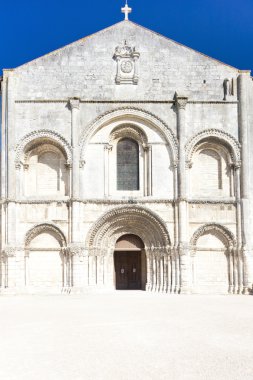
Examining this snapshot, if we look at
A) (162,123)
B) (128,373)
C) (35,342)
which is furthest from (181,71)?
(128,373)

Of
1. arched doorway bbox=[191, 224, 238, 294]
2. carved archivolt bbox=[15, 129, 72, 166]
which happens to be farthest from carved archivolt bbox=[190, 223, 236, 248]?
carved archivolt bbox=[15, 129, 72, 166]

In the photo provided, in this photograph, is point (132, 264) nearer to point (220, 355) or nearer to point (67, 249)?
point (67, 249)

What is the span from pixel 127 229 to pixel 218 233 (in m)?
4.10

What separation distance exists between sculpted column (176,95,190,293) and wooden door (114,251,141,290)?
263cm

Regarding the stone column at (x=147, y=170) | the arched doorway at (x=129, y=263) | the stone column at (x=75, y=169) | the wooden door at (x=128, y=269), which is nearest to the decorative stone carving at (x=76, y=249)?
the stone column at (x=75, y=169)

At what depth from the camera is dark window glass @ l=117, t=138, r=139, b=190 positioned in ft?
82.5

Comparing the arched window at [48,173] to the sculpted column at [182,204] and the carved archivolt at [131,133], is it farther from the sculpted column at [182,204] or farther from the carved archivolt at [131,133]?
the sculpted column at [182,204]

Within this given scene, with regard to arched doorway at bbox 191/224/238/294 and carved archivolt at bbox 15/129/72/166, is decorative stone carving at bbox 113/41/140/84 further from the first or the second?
arched doorway at bbox 191/224/238/294

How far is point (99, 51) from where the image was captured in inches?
1000

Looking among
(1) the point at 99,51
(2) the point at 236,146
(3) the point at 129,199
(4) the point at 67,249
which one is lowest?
(4) the point at 67,249

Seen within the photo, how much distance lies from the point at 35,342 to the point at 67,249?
44.1 feet

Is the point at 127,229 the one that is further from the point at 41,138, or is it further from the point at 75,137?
the point at 41,138

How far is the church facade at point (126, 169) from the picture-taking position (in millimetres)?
24062

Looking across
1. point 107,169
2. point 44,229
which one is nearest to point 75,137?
point 107,169
